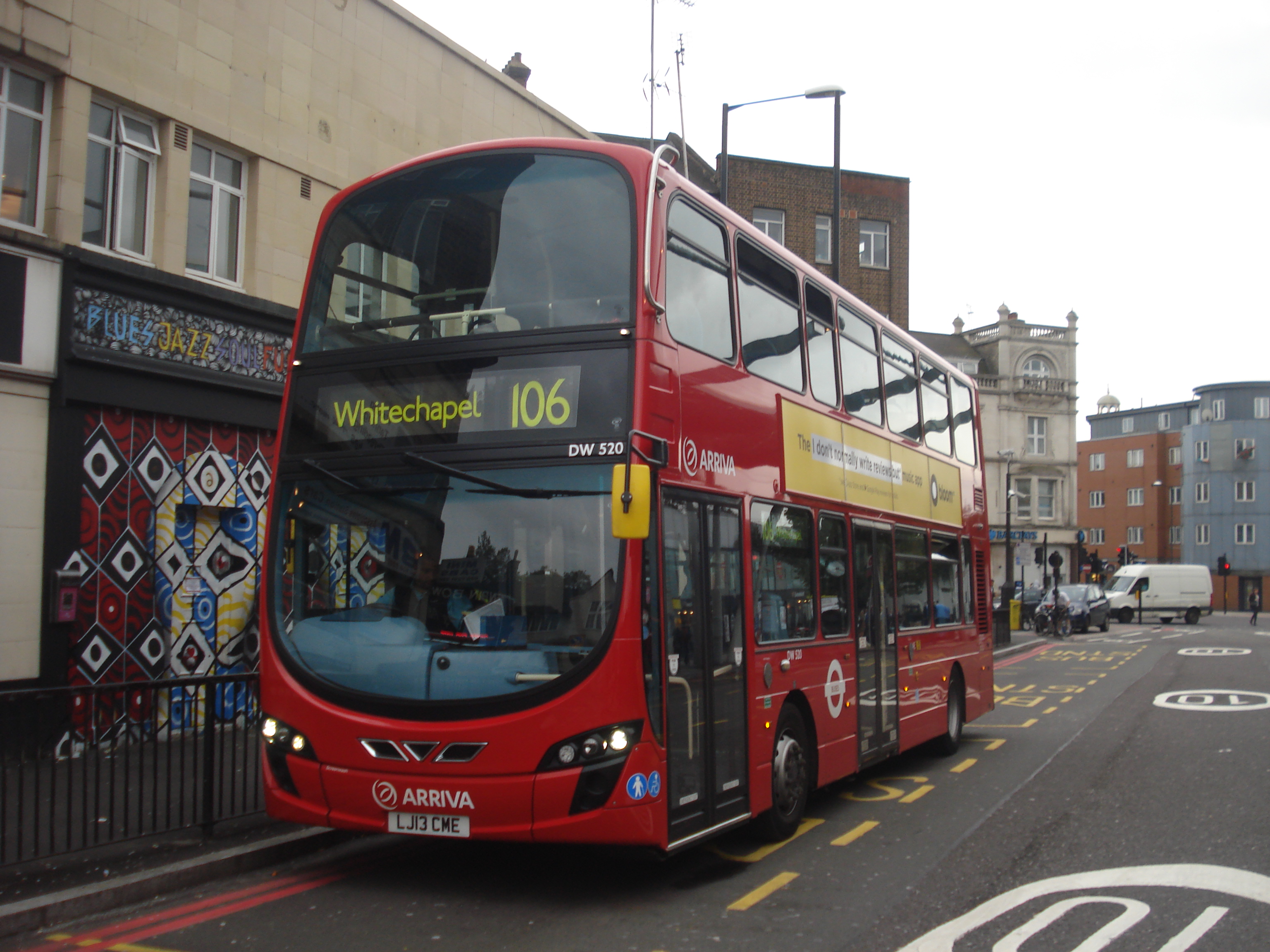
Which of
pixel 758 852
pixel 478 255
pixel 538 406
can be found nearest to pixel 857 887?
pixel 758 852

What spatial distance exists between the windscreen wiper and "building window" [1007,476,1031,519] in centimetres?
6298

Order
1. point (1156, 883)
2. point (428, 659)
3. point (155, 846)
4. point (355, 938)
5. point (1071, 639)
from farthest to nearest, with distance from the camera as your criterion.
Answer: point (1071, 639), point (155, 846), point (1156, 883), point (428, 659), point (355, 938)

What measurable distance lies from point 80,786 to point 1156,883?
6487 millimetres

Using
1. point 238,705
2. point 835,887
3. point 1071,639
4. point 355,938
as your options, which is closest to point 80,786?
point 238,705

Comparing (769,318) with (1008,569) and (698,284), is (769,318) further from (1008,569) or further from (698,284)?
(1008,569)

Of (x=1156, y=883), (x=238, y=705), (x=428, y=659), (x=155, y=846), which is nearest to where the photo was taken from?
(x=428, y=659)

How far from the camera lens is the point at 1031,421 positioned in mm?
66625

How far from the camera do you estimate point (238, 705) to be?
8.16 meters

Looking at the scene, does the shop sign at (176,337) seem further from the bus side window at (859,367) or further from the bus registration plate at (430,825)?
the bus registration plate at (430,825)

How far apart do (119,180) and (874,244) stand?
32.8 meters

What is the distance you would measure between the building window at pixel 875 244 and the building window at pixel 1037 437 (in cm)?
2983

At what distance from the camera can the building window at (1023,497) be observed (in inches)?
2584

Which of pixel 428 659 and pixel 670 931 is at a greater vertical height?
pixel 428 659

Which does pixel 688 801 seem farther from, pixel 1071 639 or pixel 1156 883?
pixel 1071 639
